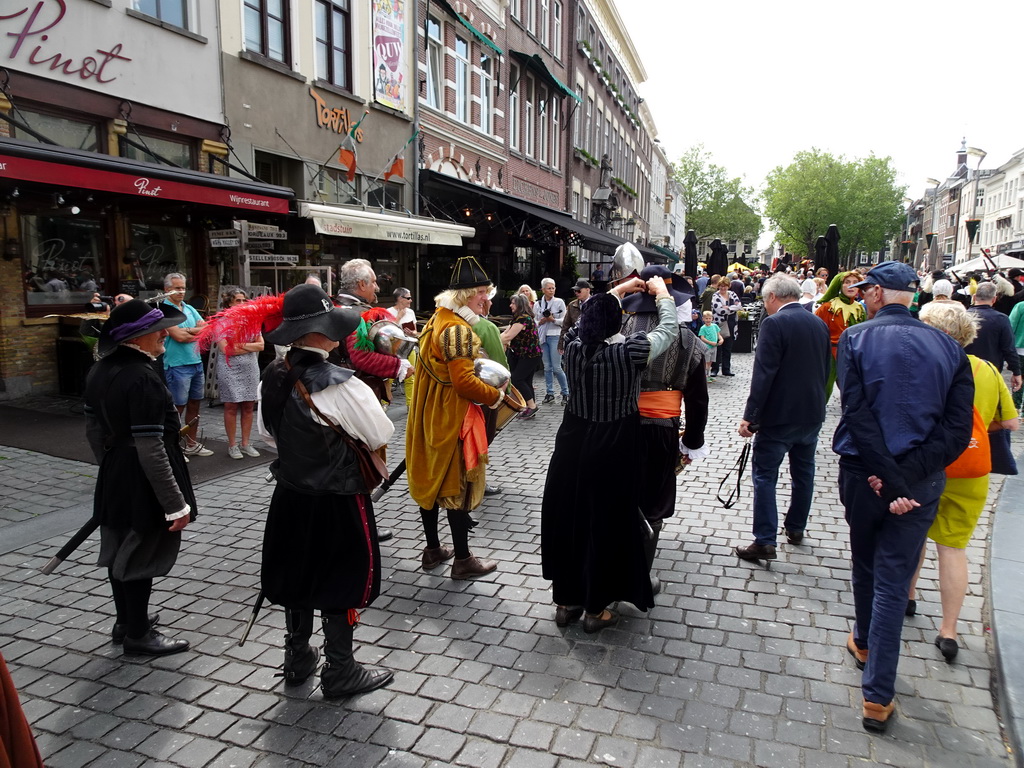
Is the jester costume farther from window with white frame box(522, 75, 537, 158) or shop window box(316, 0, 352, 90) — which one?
window with white frame box(522, 75, 537, 158)

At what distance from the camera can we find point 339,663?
120 inches

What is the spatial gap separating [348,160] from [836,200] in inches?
2539

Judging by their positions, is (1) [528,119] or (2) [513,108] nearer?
(2) [513,108]

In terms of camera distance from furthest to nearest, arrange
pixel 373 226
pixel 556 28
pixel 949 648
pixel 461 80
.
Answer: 1. pixel 556 28
2. pixel 461 80
3. pixel 373 226
4. pixel 949 648

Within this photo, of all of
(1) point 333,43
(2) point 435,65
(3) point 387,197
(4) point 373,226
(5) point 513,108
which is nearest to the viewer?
(4) point 373,226

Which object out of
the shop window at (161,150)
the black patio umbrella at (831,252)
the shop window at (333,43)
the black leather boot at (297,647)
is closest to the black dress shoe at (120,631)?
the black leather boot at (297,647)

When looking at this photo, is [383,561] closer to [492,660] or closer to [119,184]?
[492,660]

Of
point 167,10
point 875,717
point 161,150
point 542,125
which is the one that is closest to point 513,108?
point 542,125

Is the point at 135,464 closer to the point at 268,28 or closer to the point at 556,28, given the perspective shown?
the point at 268,28

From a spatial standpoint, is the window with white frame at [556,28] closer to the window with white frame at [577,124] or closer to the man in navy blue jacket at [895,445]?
the window with white frame at [577,124]

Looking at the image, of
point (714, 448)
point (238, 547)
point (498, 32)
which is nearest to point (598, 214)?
point (498, 32)

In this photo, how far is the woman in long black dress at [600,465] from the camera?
3.46 meters

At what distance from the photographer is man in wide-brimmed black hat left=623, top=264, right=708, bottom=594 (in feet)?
12.6

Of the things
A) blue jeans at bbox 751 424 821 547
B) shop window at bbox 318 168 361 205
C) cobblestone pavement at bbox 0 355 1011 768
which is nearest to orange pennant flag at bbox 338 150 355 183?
shop window at bbox 318 168 361 205
